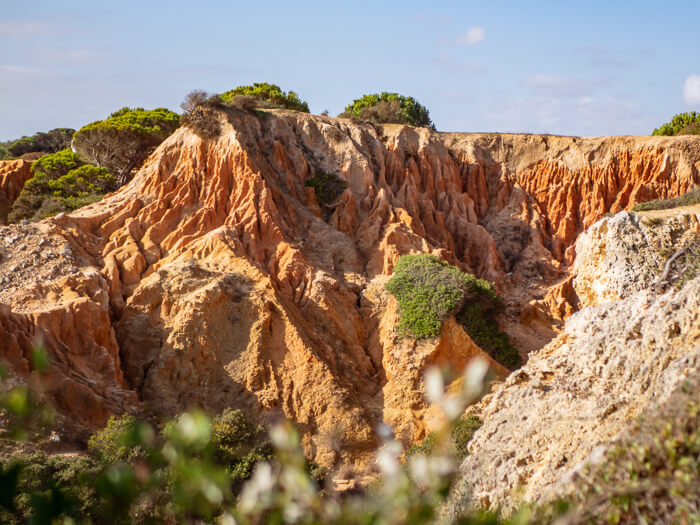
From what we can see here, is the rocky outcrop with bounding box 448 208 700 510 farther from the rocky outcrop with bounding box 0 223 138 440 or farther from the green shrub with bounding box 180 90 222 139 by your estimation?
the green shrub with bounding box 180 90 222 139

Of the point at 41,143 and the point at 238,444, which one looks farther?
the point at 41,143

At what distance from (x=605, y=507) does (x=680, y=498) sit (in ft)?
1.77

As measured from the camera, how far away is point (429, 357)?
21000mm

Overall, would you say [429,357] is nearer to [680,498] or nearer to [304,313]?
[304,313]

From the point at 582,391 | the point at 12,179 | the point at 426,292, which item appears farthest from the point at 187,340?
the point at 12,179

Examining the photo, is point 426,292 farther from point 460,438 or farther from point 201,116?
point 201,116

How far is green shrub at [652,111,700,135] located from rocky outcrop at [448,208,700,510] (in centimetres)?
3337

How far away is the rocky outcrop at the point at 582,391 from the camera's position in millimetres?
7805

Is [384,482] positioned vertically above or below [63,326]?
above

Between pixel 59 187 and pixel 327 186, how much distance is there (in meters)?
12.6

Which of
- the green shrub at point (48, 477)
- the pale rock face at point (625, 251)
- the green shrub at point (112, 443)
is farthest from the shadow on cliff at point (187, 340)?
the pale rock face at point (625, 251)

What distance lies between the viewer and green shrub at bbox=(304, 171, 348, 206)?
27.7 m

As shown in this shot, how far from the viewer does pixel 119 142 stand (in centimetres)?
3033

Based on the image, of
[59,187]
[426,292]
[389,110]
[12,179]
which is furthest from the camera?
[389,110]
